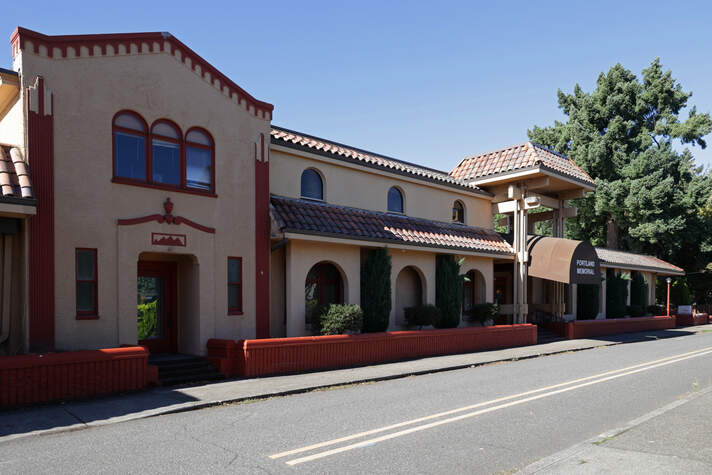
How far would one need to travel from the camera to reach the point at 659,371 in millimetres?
13586

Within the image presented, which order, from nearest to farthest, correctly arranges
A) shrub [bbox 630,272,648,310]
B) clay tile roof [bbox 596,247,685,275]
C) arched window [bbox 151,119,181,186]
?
1. arched window [bbox 151,119,181,186]
2. clay tile roof [bbox 596,247,685,275]
3. shrub [bbox 630,272,648,310]

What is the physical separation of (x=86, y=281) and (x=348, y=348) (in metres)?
6.37

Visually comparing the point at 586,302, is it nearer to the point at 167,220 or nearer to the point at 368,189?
the point at 368,189

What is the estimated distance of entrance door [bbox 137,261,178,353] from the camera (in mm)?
12906

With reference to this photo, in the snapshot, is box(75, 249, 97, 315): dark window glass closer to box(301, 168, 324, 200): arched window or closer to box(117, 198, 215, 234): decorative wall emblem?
box(117, 198, 215, 234): decorative wall emblem

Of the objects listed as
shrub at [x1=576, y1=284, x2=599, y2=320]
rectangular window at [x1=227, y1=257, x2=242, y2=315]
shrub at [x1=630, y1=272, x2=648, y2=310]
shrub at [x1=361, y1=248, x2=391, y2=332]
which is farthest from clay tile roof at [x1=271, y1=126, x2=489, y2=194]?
shrub at [x1=630, y1=272, x2=648, y2=310]

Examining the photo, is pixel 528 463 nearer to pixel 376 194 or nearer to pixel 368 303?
pixel 368 303

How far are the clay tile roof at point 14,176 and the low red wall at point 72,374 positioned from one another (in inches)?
115

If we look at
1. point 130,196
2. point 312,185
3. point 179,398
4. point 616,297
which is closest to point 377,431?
point 179,398

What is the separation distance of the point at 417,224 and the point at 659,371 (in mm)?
8512

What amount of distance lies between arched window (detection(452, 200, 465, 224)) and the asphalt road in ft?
33.9

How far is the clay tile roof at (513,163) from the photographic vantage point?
69.9ft

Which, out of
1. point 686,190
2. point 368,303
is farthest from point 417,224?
point 686,190

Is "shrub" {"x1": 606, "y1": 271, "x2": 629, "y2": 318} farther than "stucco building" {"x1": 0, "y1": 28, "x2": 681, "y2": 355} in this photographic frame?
Yes
